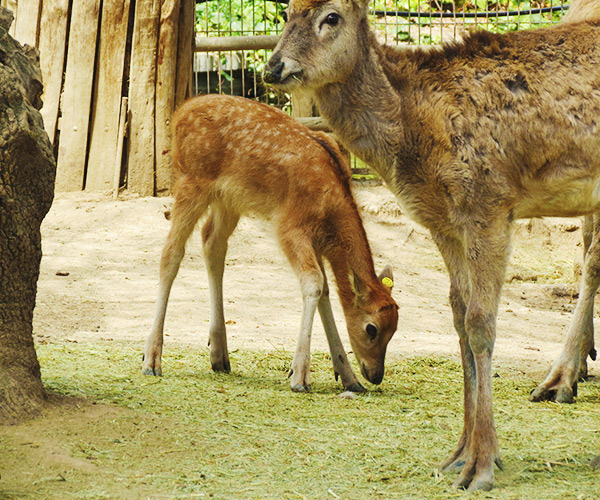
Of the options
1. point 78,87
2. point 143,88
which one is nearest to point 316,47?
point 143,88

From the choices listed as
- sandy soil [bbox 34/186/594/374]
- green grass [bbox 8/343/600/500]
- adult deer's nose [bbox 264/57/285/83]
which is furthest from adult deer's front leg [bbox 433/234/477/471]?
sandy soil [bbox 34/186/594/374]

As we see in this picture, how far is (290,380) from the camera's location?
5820mm

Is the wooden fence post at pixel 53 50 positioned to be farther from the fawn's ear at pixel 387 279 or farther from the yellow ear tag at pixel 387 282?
the yellow ear tag at pixel 387 282

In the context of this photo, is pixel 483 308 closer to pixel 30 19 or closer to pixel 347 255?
pixel 347 255

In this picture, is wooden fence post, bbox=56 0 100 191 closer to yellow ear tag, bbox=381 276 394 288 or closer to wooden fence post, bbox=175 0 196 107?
wooden fence post, bbox=175 0 196 107

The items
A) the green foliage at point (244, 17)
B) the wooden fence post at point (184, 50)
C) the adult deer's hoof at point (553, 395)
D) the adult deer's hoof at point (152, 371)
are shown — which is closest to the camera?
the adult deer's hoof at point (553, 395)

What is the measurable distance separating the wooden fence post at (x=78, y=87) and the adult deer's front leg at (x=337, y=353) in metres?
4.98

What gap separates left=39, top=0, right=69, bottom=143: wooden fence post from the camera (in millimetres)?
9969

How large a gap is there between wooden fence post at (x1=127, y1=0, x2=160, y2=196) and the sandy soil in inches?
21.7

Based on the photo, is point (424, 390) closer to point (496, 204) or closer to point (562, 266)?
point (496, 204)

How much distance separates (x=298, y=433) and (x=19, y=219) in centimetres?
182

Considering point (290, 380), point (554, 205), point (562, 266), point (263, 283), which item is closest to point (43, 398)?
point (290, 380)

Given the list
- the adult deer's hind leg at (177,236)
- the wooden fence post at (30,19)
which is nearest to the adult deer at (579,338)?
the adult deer's hind leg at (177,236)

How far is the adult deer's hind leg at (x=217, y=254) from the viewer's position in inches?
246
